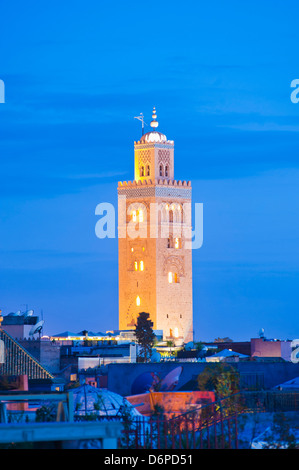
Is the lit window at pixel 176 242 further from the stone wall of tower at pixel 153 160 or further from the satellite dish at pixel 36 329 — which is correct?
the satellite dish at pixel 36 329

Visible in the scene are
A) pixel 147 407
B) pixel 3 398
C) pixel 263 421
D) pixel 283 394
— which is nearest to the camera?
pixel 3 398

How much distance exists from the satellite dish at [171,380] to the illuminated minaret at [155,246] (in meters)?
41.3

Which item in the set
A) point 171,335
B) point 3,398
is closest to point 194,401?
point 3,398

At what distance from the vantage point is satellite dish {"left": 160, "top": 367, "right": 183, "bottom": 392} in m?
50.8

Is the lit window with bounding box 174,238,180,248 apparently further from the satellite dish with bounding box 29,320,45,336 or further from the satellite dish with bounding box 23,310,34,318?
the satellite dish with bounding box 29,320,45,336

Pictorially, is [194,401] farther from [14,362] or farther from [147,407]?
[14,362]

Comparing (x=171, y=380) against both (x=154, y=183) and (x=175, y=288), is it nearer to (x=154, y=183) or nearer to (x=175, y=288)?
(x=175, y=288)

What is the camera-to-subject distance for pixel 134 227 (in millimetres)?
98250

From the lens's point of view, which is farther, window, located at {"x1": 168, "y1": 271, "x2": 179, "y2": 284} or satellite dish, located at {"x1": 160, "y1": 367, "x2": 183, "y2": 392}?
window, located at {"x1": 168, "y1": 271, "x2": 179, "y2": 284}

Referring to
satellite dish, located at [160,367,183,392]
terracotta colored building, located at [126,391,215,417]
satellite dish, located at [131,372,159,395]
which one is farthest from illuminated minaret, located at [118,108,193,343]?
terracotta colored building, located at [126,391,215,417]

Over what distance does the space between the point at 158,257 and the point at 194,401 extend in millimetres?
55688

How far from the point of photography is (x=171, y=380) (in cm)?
5250

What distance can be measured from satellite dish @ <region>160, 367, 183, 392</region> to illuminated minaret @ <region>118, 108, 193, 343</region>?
41.3m
